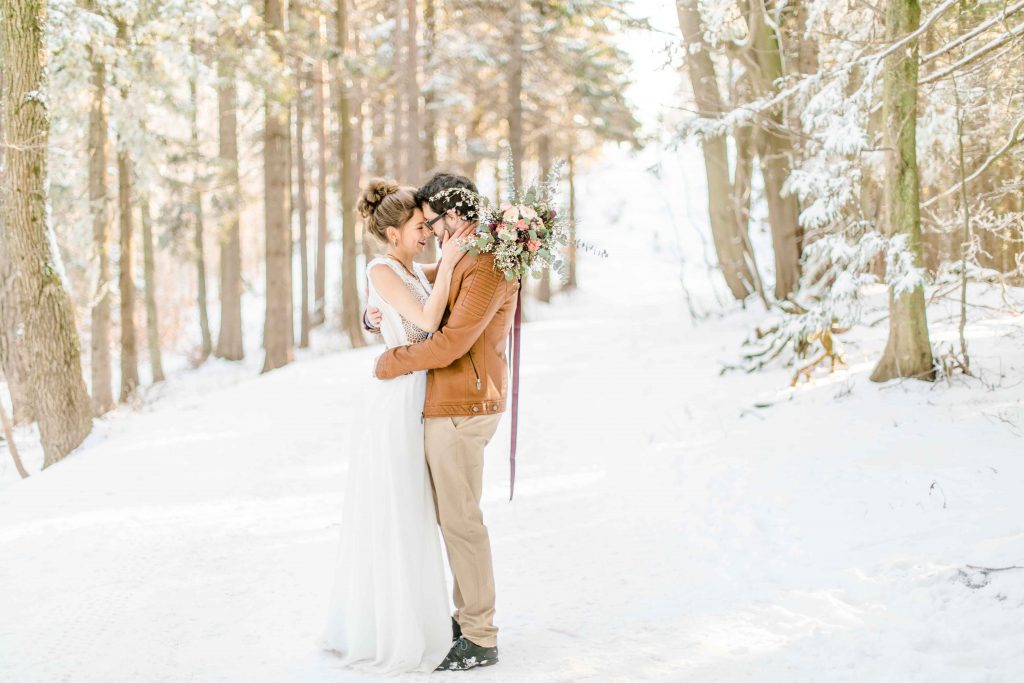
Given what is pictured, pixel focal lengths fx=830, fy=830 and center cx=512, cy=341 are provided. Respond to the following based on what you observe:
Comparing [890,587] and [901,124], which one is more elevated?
[901,124]

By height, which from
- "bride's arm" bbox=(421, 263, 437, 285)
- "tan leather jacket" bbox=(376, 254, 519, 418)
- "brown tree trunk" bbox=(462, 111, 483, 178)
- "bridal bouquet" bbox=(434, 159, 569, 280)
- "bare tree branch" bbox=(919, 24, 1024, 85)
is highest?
"brown tree trunk" bbox=(462, 111, 483, 178)

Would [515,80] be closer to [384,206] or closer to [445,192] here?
[384,206]

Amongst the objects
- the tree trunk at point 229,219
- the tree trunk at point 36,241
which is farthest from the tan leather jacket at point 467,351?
the tree trunk at point 229,219

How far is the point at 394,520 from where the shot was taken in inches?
155

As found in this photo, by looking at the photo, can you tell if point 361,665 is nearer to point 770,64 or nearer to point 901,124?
point 901,124

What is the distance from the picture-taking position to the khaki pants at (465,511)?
153 inches

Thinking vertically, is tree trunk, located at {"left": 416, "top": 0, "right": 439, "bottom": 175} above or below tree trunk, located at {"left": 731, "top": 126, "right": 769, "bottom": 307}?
above

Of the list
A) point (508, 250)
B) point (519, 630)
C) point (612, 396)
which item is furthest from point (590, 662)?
point (612, 396)

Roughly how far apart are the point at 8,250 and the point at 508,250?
641cm

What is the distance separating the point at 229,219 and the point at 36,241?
9.86m

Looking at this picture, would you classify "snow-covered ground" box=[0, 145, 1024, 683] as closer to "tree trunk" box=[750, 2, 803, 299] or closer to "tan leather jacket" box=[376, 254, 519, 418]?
"tan leather jacket" box=[376, 254, 519, 418]

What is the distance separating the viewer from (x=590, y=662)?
3.89 meters

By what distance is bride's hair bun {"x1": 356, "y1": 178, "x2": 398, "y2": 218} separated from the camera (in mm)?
4156

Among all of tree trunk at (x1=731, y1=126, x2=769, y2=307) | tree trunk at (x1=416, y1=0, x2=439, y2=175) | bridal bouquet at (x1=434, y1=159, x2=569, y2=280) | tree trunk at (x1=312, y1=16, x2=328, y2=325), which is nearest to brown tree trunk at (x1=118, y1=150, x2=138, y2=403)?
tree trunk at (x1=312, y1=16, x2=328, y2=325)
